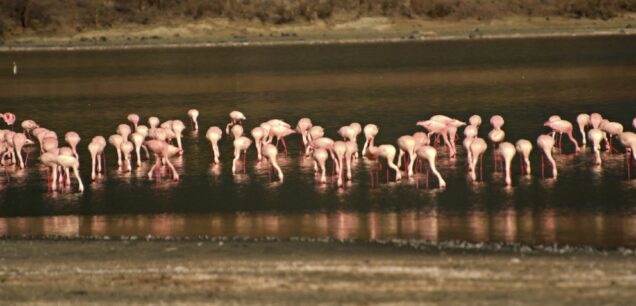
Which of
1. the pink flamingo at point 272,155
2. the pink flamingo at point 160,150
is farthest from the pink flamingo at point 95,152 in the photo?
the pink flamingo at point 272,155

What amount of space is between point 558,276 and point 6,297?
16.3 feet

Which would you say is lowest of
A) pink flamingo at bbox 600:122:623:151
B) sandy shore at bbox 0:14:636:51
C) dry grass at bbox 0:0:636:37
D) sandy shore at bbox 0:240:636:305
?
sandy shore at bbox 0:240:636:305

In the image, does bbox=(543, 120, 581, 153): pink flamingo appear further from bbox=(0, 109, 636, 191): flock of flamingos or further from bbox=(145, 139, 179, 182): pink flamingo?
bbox=(145, 139, 179, 182): pink flamingo

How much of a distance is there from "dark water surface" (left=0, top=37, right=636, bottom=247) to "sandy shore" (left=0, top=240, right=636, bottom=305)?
64.7 inches

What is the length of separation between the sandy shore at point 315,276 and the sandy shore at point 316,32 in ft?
158

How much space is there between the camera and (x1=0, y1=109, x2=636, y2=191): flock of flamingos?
18.9 m

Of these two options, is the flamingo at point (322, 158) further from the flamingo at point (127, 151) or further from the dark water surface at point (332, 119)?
the flamingo at point (127, 151)

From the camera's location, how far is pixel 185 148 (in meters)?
24.6

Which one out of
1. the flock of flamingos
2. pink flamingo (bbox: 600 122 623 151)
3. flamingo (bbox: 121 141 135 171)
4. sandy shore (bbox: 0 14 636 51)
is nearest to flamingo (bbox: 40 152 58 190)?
the flock of flamingos

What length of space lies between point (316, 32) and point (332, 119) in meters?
35.3

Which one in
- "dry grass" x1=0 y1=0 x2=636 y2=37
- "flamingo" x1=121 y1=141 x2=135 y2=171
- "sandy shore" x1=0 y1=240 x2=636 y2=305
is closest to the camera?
"sandy shore" x1=0 y1=240 x2=636 y2=305

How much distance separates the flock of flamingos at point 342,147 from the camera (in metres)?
18.9

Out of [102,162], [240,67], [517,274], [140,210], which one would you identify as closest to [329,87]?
[240,67]

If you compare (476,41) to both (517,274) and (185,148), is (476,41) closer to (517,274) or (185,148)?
(185,148)
